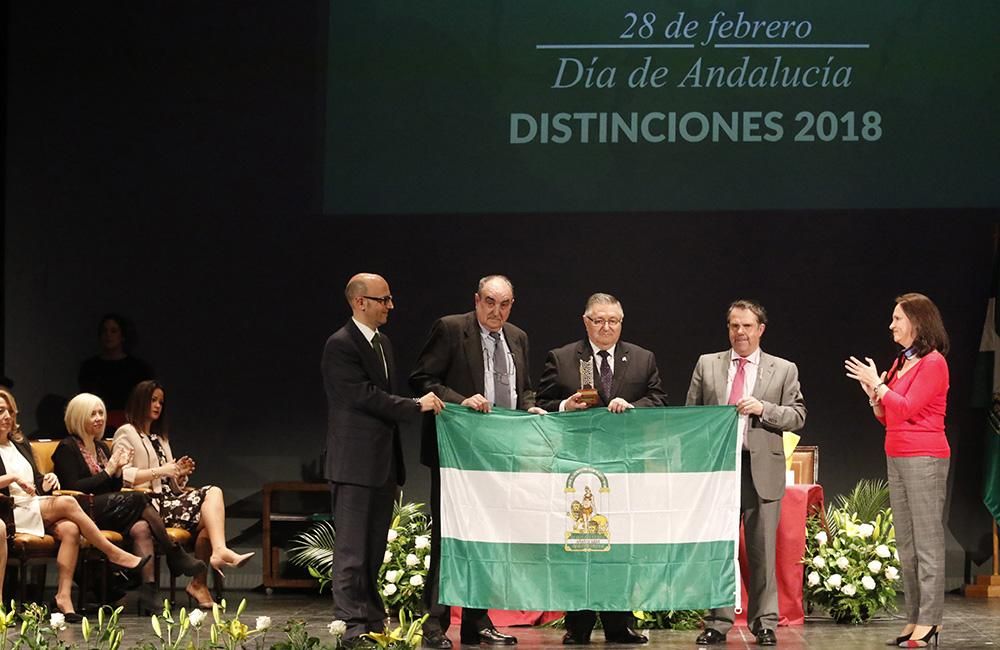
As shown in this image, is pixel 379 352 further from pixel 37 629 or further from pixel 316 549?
pixel 316 549

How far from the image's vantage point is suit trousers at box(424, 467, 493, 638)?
18.3 ft

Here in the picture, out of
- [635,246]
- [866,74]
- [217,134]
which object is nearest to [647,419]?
[635,246]

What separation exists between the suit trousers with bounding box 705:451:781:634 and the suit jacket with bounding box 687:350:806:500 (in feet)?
0.22

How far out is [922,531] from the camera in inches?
222

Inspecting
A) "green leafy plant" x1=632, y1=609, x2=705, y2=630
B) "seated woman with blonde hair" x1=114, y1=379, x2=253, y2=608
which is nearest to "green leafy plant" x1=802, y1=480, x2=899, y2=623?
"green leafy plant" x1=632, y1=609, x2=705, y2=630

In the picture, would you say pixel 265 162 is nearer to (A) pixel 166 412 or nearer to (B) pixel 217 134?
(B) pixel 217 134

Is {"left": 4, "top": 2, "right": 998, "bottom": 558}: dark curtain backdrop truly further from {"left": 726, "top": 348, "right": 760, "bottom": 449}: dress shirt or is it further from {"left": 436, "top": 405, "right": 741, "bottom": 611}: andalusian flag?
{"left": 436, "top": 405, "right": 741, "bottom": 611}: andalusian flag

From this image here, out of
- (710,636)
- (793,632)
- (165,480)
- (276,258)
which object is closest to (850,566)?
(793,632)

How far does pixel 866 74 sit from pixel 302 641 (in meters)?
5.48

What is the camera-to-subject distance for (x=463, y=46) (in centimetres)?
→ 838

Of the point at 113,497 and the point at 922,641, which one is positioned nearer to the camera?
the point at 922,641

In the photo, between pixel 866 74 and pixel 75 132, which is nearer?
pixel 866 74

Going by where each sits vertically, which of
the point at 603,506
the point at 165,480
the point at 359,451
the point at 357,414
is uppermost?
the point at 357,414

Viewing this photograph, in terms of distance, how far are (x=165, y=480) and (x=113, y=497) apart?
540 mm
